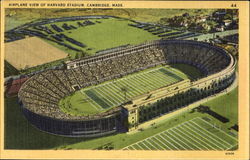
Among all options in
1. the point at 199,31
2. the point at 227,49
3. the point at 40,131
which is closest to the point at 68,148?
the point at 40,131

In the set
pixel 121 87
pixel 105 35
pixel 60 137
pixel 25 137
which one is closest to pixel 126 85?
pixel 121 87

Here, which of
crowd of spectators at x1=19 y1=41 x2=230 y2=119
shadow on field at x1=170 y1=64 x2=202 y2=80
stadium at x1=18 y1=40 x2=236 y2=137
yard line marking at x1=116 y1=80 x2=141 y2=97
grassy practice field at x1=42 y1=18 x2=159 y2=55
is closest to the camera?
stadium at x1=18 y1=40 x2=236 y2=137

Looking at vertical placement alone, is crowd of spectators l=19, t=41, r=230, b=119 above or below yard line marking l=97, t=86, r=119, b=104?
above

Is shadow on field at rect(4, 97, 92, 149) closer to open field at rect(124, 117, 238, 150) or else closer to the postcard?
the postcard

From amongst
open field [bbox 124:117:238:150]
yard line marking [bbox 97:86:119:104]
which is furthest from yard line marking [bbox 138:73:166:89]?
open field [bbox 124:117:238:150]

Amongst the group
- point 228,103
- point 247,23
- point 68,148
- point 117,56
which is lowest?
point 68,148

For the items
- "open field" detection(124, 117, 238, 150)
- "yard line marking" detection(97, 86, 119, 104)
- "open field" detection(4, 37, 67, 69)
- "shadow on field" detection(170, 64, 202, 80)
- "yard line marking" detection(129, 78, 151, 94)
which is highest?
"open field" detection(4, 37, 67, 69)

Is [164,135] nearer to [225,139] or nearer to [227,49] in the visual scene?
[225,139]
